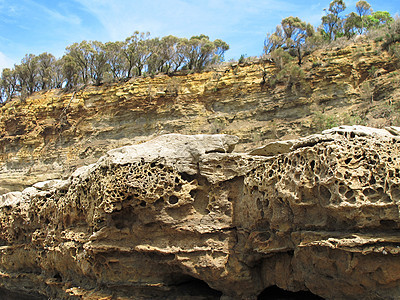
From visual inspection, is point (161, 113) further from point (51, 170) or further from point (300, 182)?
point (300, 182)

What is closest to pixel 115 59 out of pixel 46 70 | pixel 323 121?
pixel 46 70

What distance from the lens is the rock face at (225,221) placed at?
462cm

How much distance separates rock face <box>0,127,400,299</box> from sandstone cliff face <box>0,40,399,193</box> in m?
10.4

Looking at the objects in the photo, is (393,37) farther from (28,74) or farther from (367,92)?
(28,74)

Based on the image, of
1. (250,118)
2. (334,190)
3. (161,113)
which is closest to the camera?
(334,190)

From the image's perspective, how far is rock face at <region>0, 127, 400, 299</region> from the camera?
15.2 feet

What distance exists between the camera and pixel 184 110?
2130 centimetres

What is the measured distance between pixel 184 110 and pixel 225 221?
15391mm

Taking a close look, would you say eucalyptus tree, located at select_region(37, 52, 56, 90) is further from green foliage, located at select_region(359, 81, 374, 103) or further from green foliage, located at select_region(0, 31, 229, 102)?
Result: green foliage, located at select_region(359, 81, 374, 103)

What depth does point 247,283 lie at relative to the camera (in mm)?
6141

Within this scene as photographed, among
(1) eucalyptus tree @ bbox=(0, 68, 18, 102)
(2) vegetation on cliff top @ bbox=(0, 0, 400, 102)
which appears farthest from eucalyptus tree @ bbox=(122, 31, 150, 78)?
(1) eucalyptus tree @ bbox=(0, 68, 18, 102)

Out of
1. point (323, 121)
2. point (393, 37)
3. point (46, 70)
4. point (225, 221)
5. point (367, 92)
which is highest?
point (46, 70)

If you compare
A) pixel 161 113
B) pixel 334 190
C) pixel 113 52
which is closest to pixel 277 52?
pixel 161 113

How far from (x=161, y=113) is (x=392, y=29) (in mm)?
13425
